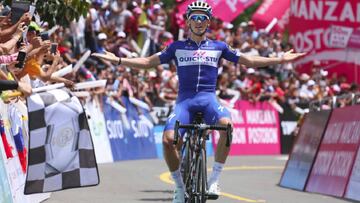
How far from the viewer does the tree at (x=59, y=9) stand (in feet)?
43.0

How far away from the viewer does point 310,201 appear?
45.1 feet

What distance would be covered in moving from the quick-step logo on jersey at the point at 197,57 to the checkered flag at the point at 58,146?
2492 millimetres

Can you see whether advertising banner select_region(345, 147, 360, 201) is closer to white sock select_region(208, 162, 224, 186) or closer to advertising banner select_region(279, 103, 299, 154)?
white sock select_region(208, 162, 224, 186)

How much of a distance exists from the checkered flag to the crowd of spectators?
694 centimetres

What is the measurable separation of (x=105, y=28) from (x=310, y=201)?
12877 millimetres

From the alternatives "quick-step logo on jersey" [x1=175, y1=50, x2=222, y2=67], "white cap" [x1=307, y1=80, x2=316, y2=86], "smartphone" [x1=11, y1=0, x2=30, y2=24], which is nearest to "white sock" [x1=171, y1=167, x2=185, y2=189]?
"quick-step logo on jersey" [x1=175, y1=50, x2=222, y2=67]

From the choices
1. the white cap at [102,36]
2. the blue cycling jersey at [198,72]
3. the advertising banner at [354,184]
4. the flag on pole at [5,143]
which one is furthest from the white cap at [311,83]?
the flag on pole at [5,143]

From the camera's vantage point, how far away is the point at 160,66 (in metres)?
27.1

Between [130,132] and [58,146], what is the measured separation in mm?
16544

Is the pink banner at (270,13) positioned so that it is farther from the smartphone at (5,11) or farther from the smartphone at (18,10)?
the smartphone at (18,10)

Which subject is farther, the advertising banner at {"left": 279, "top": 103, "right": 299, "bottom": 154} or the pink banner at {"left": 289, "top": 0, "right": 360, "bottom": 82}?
the pink banner at {"left": 289, "top": 0, "right": 360, "bottom": 82}

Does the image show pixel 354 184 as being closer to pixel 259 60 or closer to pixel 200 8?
pixel 259 60

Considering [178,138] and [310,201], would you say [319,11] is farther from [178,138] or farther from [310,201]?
[178,138]

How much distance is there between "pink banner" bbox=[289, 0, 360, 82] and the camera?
32.3m
